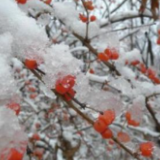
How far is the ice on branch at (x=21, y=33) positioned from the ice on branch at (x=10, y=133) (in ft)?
0.40

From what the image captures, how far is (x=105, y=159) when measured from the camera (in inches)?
163

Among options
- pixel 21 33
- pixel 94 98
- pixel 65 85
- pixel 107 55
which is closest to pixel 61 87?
pixel 65 85

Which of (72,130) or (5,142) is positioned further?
(72,130)

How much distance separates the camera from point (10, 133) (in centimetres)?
50

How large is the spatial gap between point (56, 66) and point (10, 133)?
0.51 feet

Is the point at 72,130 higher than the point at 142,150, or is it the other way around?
the point at 142,150

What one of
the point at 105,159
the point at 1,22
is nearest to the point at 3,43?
the point at 1,22

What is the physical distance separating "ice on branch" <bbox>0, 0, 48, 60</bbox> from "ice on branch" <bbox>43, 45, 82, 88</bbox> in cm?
2

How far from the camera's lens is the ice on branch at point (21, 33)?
563 mm

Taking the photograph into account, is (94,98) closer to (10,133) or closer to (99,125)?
(99,125)

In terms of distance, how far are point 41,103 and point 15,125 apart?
2775mm

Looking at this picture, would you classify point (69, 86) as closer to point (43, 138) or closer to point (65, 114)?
point (43, 138)

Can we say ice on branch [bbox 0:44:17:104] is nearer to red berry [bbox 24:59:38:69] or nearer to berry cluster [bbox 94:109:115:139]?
red berry [bbox 24:59:38:69]

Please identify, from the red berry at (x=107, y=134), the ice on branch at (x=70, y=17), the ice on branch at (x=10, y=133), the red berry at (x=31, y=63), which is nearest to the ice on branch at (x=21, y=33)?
the red berry at (x=31, y=63)
